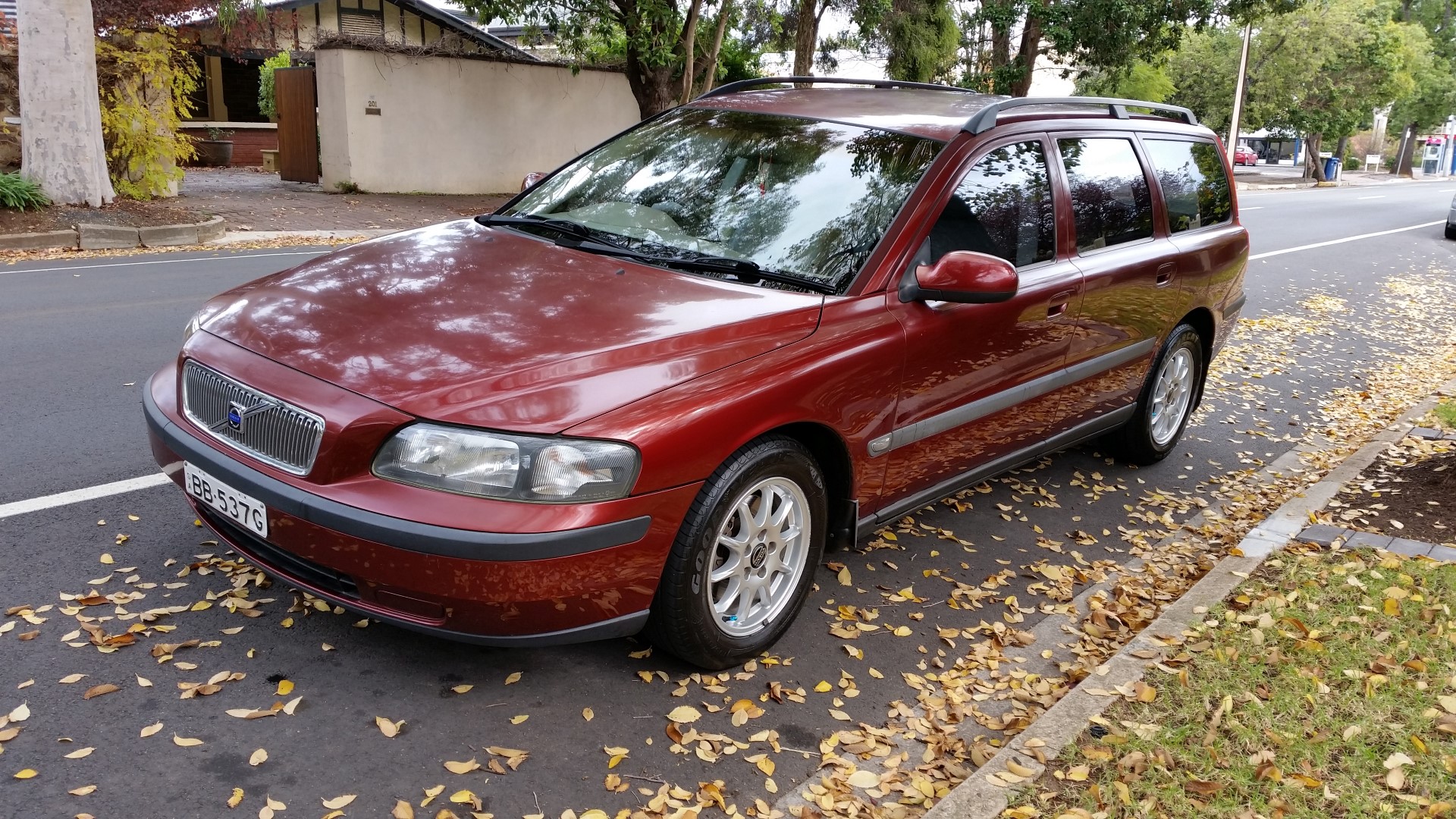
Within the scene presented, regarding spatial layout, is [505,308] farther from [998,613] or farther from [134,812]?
[998,613]

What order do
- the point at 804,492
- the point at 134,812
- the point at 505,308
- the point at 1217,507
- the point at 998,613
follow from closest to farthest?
the point at 134,812 < the point at 505,308 < the point at 804,492 < the point at 998,613 < the point at 1217,507

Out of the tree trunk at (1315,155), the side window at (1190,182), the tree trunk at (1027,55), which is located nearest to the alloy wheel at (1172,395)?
the side window at (1190,182)

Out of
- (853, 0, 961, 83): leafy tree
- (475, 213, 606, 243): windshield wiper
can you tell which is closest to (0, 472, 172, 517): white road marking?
(475, 213, 606, 243): windshield wiper

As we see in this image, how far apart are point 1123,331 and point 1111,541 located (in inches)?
38.6

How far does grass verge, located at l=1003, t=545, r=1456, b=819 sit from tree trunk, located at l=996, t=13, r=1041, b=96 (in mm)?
22198

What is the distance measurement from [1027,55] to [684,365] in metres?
24.1

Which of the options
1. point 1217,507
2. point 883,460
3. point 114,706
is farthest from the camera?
point 1217,507

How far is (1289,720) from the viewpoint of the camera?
329 cm

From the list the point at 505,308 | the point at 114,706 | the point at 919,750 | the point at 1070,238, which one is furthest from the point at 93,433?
the point at 1070,238

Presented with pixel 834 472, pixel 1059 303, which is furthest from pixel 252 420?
pixel 1059 303

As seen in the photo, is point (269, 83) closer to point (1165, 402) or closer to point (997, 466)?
point (1165, 402)

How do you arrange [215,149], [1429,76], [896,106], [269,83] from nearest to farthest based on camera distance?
[896,106], [215,149], [269,83], [1429,76]

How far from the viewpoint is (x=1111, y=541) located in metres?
4.98

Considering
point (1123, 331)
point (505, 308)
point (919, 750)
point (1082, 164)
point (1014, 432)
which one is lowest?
point (919, 750)
